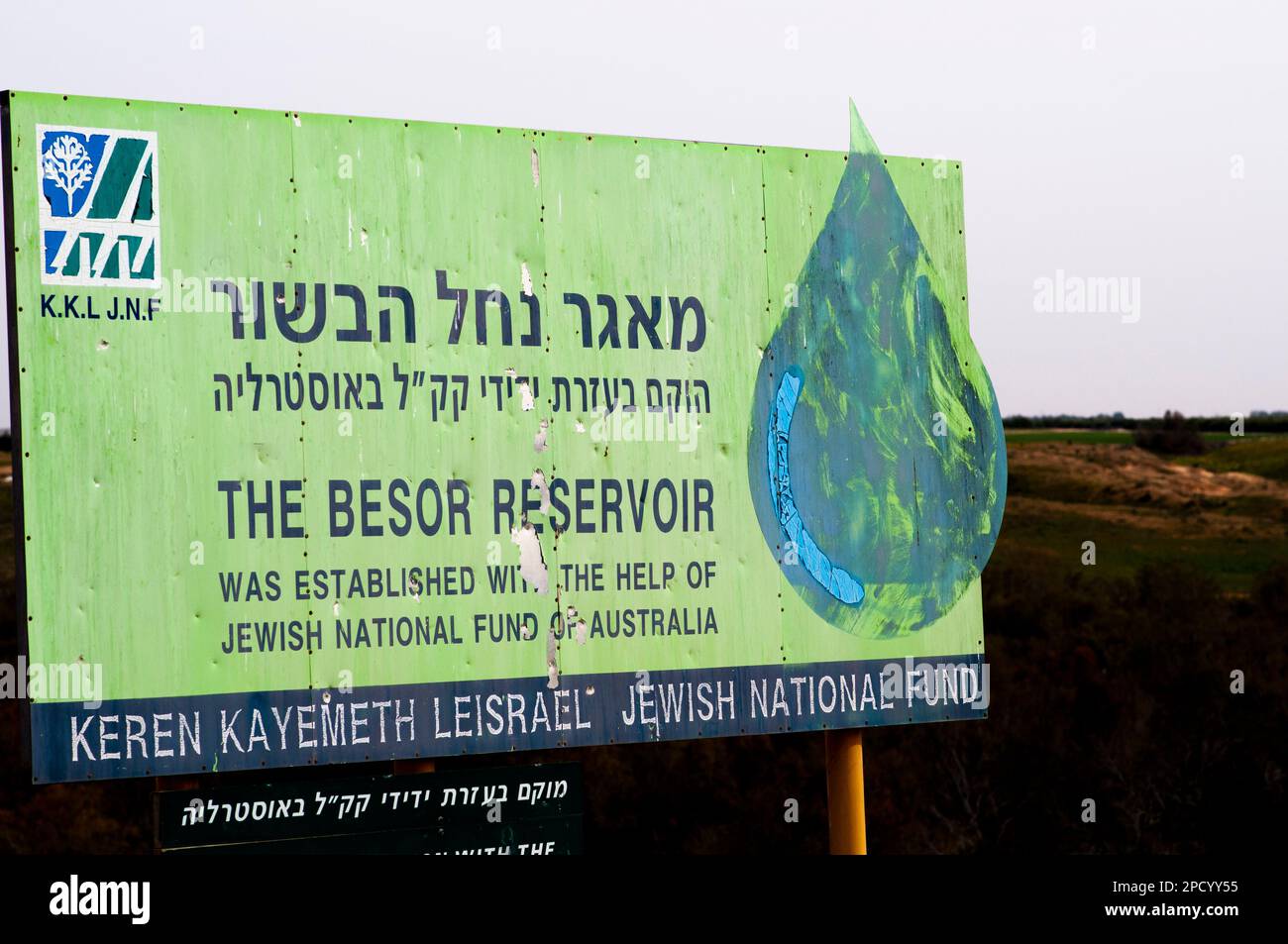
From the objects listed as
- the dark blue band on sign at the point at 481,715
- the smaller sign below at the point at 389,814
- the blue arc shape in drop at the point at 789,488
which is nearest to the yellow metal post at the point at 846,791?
the dark blue band on sign at the point at 481,715

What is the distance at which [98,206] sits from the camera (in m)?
7.51

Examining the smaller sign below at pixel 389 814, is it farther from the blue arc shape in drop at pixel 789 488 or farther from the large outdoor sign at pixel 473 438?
the blue arc shape in drop at pixel 789 488

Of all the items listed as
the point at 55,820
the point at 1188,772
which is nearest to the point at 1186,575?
the point at 1188,772

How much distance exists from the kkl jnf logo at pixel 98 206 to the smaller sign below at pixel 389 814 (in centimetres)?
232

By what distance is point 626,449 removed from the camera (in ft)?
27.7

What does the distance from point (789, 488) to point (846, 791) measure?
1.73m

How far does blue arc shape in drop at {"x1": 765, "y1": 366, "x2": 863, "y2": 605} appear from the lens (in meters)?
8.84

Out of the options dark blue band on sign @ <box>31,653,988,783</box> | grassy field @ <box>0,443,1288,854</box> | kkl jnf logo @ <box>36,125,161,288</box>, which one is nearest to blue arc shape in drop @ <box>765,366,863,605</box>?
dark blue band on sign @ <box>31,653,988,783</box>

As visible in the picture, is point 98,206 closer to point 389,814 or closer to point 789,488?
point 389,814

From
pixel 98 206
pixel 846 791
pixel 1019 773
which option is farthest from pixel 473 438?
pixel 1019 773

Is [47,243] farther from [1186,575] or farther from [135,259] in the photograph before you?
[1186,575]

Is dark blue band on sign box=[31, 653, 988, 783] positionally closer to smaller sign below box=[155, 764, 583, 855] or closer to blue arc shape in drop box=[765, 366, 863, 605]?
smaller sign below box=[155, 764, 583, 855]

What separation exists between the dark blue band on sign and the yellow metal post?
281mm

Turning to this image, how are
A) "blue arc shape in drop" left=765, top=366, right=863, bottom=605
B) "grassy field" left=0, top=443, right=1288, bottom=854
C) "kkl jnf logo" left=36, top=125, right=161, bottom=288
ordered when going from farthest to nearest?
"grassy field" left=0, top=443, right=1288, bottom=854 → "blue arc shape in drop" left=765, top=366, right=863, bottom=605 → "kkl jnf logo" left=36, top=125, right=161, bottom=288
